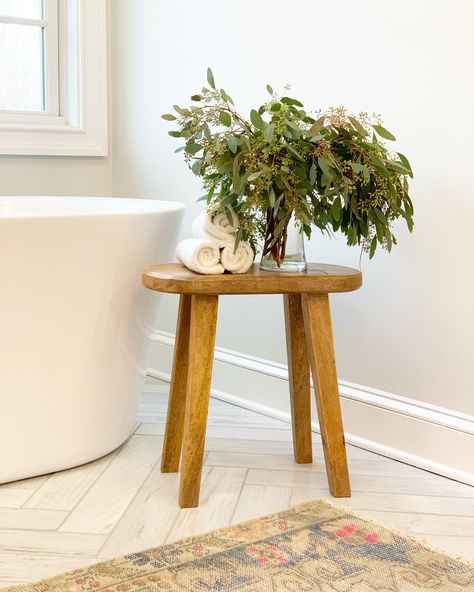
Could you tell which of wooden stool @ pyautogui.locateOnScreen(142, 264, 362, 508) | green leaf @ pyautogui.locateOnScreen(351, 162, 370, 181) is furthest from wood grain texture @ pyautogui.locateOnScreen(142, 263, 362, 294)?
green leaf @ pyautogui.locateOnScreen(351, 162, 370, 181)

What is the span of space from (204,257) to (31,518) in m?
0.69

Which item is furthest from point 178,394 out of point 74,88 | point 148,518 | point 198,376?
point 74,88

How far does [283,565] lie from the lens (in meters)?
1.66

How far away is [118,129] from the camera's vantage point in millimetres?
3309

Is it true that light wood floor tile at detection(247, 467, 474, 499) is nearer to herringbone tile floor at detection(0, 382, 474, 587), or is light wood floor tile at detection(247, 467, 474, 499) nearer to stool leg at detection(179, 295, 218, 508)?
herringbone tile floor at detection(0, 382, 474, 587)

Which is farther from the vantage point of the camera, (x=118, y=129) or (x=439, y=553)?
(x=118, y=129)

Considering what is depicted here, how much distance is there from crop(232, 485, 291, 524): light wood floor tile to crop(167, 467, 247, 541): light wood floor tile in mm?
17

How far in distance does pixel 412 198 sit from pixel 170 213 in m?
0.63

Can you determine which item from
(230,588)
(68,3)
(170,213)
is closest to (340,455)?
(230,588)

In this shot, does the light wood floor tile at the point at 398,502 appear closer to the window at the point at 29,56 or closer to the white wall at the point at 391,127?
the white wall at the point at 391,127

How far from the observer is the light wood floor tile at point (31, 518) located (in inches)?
73.2

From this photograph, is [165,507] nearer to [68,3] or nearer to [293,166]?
[293,166]

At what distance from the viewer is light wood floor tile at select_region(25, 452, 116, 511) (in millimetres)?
1983

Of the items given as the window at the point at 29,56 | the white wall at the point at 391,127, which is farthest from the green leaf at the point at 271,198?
the window at the point at 29,56
